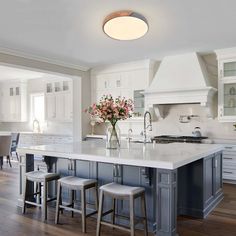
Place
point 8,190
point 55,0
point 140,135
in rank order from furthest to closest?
1. point 140,135
2. point 8,190
3. point 55,0

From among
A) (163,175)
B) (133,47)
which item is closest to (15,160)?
(133,47)

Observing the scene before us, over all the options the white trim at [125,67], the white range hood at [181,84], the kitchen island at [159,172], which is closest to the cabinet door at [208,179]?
the kitchen island at [159,172]

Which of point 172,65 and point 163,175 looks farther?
point 172,65

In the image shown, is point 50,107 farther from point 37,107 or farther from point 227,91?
point 227,91

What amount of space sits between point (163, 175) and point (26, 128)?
24.1ft

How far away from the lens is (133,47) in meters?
5.09

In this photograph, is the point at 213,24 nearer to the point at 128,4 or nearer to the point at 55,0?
the point at 128,4

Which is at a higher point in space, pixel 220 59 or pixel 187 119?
pixel 220 59

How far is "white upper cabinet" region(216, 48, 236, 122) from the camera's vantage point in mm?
5062

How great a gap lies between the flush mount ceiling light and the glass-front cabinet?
7.13ft

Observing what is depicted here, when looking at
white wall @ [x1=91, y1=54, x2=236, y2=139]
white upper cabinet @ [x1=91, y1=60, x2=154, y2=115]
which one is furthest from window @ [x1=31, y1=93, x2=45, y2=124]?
white wall @ [x1=91, y1=54, x2=236, y2=139]

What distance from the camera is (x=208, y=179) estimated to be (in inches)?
135

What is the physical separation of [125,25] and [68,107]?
439cm

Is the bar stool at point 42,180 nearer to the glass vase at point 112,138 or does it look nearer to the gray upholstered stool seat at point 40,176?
the gray upholstered stool seat at point 40,176
